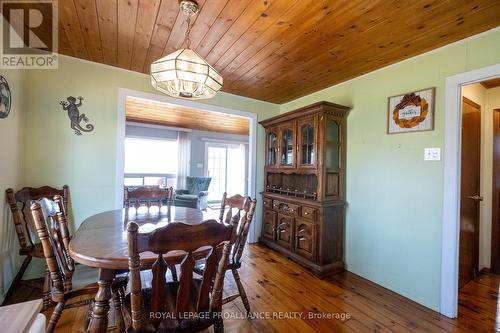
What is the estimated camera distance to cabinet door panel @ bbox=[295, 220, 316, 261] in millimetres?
2698

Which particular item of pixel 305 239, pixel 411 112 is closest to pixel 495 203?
pixel 411 112

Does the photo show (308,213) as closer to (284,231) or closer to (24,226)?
(284,231)

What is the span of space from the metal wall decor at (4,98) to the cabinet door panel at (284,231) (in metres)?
2.96

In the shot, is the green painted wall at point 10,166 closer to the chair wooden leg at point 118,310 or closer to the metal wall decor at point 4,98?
the metal wall decor at point 4,98

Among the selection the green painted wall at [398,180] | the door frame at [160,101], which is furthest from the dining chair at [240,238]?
the green painted wall at [398,180]

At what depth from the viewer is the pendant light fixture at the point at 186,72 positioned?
4.87 ft

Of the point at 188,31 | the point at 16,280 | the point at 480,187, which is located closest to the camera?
the point at 188,31

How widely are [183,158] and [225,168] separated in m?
1.52

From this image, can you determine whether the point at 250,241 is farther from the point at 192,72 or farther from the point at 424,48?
the point at 424,48

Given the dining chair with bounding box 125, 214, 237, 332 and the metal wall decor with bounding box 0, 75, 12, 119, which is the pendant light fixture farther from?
the metal wall decor with bounding box 0, 75, 12, 119

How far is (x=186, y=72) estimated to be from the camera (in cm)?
150

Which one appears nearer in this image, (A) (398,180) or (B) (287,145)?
(A) (398,180)

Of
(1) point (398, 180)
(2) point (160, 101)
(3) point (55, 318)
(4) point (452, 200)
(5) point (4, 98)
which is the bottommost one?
(3) point (55, 318)

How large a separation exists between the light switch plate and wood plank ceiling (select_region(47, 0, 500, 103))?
35.8 inches
